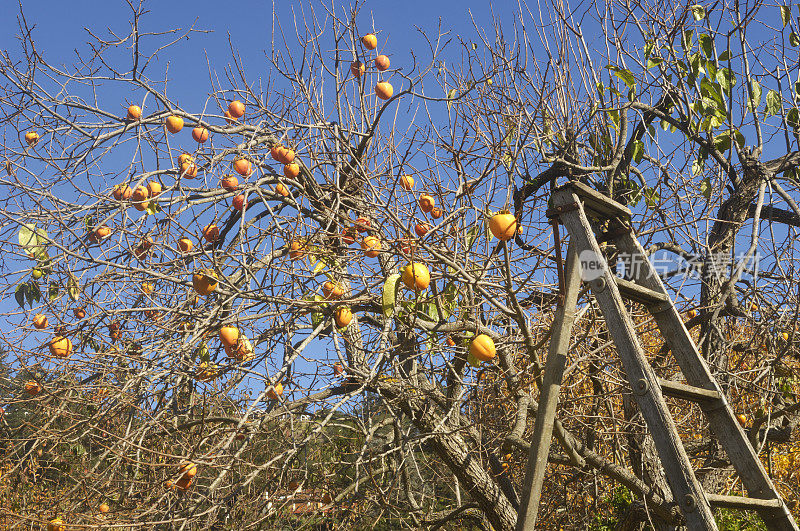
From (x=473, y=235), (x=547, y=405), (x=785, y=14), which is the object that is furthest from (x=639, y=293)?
(x=785, y=14)

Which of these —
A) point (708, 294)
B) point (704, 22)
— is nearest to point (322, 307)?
point (708, 294)

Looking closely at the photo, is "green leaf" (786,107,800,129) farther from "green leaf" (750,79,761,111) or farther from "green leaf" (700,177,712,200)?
"green leaf" (700,177,712,200)

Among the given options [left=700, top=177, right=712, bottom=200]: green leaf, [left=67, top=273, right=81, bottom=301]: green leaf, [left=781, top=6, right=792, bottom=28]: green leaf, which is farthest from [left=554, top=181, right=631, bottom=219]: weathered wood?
[left=67, top=273, right=81, bottom=301]: green leaf

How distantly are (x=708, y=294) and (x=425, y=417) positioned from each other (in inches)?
80.4

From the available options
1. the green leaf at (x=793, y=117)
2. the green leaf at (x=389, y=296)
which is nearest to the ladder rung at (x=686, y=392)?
the green leaf at (x=389, y=296)

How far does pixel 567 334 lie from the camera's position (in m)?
2.08

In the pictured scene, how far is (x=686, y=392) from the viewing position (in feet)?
7.54

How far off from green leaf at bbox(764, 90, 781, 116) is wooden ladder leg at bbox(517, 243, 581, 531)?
2.57 meters

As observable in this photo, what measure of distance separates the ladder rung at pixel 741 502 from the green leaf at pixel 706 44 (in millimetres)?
2606

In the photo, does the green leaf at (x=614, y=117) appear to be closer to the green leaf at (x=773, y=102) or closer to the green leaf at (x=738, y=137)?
the green leaf at (x=738, y=137)

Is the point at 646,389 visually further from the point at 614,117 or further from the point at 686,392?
the point at 614,117

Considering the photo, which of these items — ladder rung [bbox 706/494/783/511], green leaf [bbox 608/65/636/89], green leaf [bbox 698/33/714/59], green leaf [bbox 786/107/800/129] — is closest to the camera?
ladder rung [bbox 706/494/783/511]

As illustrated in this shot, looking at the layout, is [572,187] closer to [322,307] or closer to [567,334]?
[567,334]

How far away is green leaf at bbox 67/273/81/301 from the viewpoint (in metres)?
3.34
